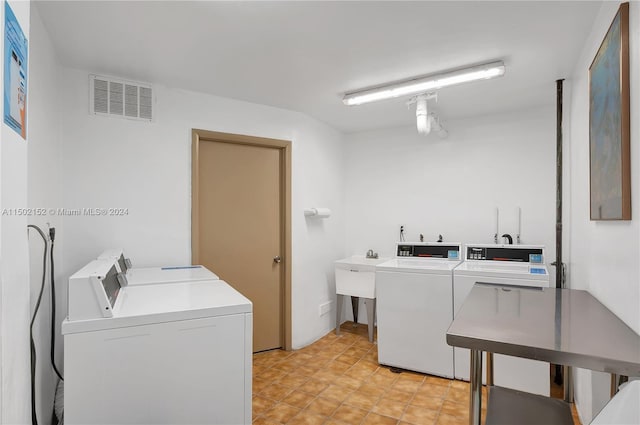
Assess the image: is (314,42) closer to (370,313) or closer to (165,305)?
(165,305)

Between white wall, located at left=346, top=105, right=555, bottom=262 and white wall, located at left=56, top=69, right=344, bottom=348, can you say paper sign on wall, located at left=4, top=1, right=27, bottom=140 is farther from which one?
white wall, located at left=346, top=105, right=555, bottom=262

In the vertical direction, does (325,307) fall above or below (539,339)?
below

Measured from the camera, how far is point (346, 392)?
8.95ft

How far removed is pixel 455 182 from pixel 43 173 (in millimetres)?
3589

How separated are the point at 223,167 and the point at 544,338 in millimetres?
2751

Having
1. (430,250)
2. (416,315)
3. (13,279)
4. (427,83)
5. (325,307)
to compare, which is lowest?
(325,307)

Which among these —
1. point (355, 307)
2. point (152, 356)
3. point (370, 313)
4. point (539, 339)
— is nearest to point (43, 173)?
point (152, 356)

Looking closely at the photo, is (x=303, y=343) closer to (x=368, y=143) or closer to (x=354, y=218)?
(x=354, y=218)

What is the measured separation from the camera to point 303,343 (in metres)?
A: 3.63

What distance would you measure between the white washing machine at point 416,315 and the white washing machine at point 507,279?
93mm

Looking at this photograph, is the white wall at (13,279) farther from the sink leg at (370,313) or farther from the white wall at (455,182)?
the white wall at (455,182)

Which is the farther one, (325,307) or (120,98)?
(325,307)

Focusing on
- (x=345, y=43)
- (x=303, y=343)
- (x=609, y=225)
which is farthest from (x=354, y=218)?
(x=609, y=225)

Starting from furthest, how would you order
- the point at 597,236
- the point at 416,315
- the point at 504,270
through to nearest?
the point at 416,315 → the point at 504,270 → the point at 597,236
